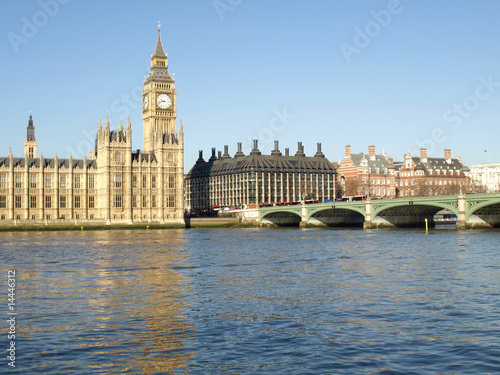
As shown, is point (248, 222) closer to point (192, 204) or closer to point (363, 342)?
point (192, 204)

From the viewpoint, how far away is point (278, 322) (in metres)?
22.5

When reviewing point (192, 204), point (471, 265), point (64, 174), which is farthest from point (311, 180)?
point (471, 265)

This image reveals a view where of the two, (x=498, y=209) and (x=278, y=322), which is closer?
(x=278, y=322)

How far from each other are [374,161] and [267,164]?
110 ft

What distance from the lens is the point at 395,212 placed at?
95.2m

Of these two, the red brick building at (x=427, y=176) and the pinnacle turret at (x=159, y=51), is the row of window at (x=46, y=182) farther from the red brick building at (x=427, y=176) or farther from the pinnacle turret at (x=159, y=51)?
the red brick building at (x=427, y=176)

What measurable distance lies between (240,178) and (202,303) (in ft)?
416

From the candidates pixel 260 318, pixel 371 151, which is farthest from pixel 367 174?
pixel 260 318

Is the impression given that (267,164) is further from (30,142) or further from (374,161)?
(30,142)

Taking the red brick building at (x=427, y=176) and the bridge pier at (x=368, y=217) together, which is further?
the red brick building at (x=427, y=176)

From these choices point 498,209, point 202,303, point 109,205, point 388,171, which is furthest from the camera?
point 388,171

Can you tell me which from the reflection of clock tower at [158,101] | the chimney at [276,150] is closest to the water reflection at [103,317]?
the reflection of clock tower at [158,101]

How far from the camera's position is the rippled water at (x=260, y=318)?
17516 millimetres

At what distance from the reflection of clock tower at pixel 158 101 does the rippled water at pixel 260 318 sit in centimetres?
9452
